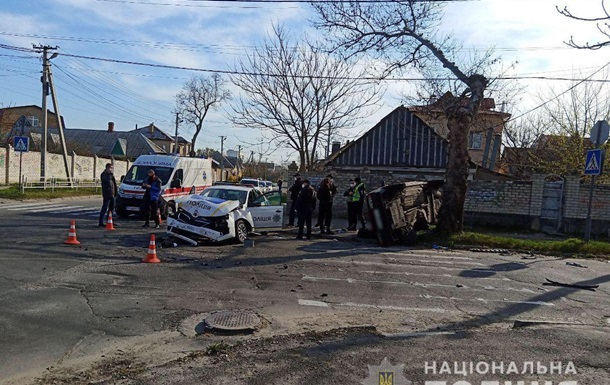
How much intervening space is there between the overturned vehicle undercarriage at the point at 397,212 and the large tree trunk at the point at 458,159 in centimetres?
74

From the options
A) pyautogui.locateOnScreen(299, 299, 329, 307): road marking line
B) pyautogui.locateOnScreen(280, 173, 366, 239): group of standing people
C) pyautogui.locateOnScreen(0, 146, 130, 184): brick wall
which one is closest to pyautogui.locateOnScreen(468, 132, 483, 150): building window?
pyautogui.locateOnScreen(0, 146, 130, 184): brick wall

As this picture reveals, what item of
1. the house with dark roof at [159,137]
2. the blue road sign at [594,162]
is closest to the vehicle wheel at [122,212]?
the blue road sign at [594,162]

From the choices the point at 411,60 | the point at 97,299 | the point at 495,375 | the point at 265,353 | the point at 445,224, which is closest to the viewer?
the point at 495,375

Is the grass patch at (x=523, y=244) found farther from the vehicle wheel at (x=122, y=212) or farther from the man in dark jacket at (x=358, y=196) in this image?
the vehicle wheel at (x=122, y=212)

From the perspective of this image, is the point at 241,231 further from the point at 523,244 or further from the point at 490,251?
the point at 523,244

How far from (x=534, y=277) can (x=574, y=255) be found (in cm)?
424

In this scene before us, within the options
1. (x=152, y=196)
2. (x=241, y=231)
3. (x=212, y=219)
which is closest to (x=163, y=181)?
(x=152, y=196)

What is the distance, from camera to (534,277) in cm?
1039

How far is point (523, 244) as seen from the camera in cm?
1435

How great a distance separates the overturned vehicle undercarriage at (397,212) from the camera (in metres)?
13.9

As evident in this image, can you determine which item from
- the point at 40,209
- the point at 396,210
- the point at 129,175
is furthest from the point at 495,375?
the point at 40,209

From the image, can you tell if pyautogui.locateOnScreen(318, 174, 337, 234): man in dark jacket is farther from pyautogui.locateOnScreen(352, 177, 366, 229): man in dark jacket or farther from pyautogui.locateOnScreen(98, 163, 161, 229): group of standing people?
pyautogui.locateOnScreen(98, 163, 161, 229): group of standing people

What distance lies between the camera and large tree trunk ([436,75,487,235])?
14945mm

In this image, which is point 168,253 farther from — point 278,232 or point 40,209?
point 40,209
